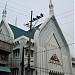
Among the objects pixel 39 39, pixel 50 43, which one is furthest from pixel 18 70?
pixel 50 43

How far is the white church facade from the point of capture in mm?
33094

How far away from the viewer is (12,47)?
33.2 meters

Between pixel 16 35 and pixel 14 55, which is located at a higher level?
pixel 16 35

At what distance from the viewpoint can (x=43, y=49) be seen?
35312mm

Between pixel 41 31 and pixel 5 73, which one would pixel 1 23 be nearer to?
pixel 41 31

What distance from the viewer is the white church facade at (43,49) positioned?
33.1m

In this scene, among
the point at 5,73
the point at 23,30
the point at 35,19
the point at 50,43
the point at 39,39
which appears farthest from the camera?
the point at 23,30

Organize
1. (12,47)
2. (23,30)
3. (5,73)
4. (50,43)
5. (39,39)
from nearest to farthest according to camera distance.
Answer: (5,73), (12,47), (39,39), (50,43), (23,30)

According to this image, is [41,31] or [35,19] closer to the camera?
[35,19]

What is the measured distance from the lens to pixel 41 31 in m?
36.4

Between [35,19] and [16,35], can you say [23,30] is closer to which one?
[16,35]

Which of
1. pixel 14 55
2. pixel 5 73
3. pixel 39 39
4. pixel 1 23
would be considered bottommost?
pixel 5 73

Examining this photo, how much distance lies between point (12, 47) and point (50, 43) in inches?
318

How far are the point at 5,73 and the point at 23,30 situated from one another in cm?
1284
